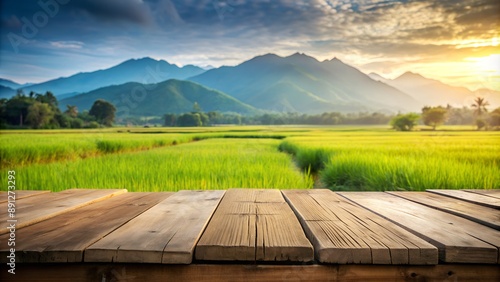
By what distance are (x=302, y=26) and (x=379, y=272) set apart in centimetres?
442

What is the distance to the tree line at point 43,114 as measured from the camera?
19031 millimetres

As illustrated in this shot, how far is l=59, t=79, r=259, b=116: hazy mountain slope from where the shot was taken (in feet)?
280

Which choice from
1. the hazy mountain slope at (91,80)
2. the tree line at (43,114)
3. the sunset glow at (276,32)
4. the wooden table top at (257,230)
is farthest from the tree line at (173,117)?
the wooden table top at (257,230)

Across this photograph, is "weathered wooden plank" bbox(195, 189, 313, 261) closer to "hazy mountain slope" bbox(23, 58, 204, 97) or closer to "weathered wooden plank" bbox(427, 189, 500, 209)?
"weathered wooden plank" bbox(427, 189, 500, 209)

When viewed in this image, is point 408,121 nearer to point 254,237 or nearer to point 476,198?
point 476,198

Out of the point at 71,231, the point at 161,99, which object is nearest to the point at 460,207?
the point at 71,231

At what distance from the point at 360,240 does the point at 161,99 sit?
112 meters

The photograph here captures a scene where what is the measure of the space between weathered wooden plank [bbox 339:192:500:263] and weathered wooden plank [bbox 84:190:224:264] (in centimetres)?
94

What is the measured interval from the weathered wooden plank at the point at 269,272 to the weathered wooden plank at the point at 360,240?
47 millimetres

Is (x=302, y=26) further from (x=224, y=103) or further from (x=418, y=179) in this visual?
(x=224, y=103)

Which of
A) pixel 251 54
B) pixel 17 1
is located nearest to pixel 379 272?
pixel 17 1

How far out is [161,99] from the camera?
107938mm

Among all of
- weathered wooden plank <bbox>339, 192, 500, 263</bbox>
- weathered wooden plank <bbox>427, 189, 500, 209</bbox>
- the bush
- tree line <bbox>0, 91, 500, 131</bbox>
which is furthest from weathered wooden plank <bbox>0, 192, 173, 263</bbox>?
the bush

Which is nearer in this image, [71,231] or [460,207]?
[71,231]
